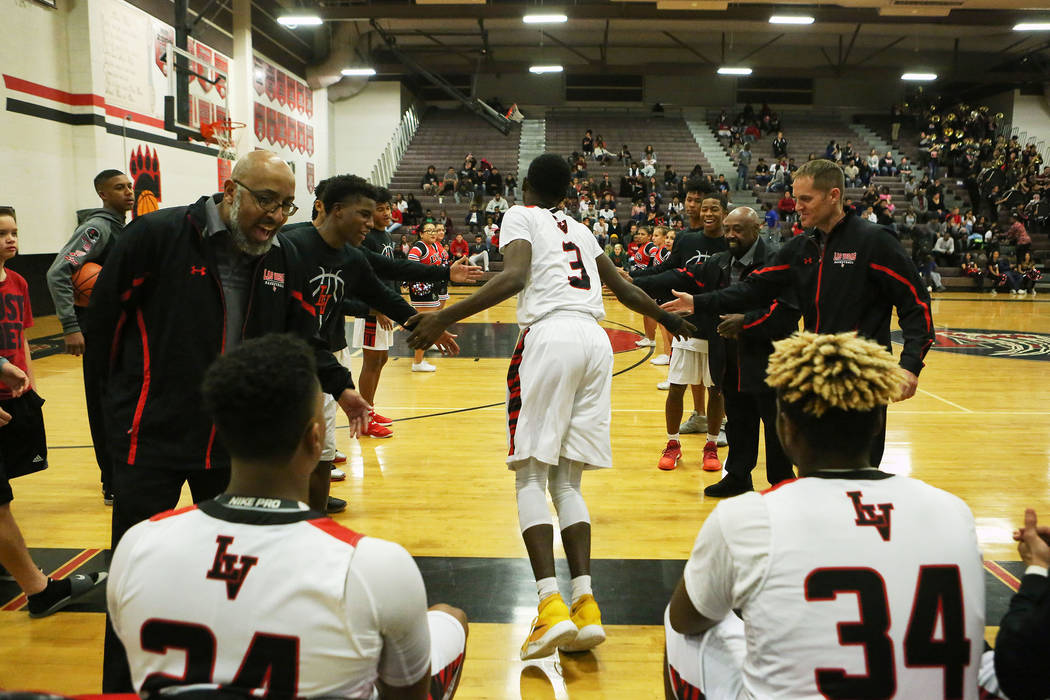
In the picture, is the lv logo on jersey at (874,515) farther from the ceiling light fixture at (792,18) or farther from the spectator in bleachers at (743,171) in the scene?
the spectator in bleachers at (743,171)

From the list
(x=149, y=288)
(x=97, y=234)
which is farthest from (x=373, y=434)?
(x=149, y=288)

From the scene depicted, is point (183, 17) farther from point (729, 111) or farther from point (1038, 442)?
point (729, 111)

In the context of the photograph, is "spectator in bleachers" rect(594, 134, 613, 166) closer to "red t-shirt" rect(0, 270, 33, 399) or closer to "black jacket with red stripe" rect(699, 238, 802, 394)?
"black jacket with red stripe" rect(699, 238, 802, 394)

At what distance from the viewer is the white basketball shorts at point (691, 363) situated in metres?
5.82

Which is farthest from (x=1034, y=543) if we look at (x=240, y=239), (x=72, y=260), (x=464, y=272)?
(x=72, y=260)

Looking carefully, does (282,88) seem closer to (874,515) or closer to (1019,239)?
(1019,239)

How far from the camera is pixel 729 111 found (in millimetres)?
31891

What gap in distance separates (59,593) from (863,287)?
3787mm

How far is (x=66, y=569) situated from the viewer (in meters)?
3.76

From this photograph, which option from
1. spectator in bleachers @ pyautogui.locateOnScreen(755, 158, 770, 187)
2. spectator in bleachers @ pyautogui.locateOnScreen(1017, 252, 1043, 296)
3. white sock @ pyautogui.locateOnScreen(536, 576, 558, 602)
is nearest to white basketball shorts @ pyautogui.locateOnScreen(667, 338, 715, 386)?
white sock @ pyautogui.locateOnScreen(536, 576, 558, 602)

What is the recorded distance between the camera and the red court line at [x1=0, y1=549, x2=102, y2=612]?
3.42 meters

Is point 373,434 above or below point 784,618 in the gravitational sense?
below

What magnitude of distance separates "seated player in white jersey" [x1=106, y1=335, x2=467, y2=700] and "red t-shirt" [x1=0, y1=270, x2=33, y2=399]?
291 cm

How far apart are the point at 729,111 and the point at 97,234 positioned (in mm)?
30767
